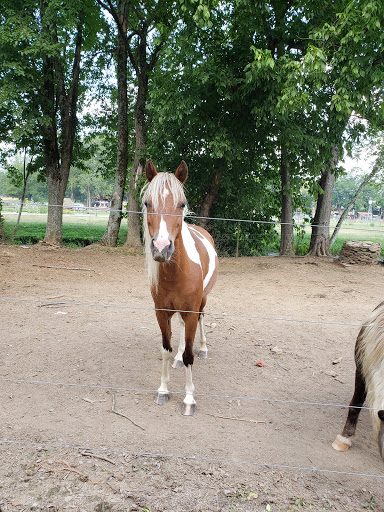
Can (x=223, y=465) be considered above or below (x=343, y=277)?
below

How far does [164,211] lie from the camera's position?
9.20 feet

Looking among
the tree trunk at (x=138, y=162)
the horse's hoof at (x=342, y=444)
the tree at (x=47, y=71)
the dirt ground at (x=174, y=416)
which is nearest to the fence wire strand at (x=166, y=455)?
the dirt ground at (x=174, y=416)

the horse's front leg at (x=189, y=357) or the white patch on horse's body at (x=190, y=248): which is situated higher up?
the white patch on horse's body at (x=190, y=248)

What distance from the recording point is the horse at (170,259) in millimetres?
2752

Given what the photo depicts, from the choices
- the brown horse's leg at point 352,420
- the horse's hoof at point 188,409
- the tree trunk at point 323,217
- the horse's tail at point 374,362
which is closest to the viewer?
the horse's tail at point 374,362

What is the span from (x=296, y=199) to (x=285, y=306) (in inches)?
302

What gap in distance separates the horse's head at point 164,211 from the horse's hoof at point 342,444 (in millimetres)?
1975

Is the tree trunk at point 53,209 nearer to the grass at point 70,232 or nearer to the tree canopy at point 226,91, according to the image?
the tree canopy at point 226,91

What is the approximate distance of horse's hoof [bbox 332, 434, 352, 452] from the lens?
2.88 m

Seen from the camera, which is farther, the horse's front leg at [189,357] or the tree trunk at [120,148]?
the tree trunk at [120,148]

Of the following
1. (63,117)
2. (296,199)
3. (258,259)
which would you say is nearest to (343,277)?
(258,259)

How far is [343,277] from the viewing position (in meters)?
9.47

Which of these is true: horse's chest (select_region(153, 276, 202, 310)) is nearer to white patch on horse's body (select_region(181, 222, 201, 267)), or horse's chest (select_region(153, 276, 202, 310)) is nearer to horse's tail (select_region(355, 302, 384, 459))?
white patch on horse's body (select_region(181, 222, 201, 267))

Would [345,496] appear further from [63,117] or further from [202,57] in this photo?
[63,117]
